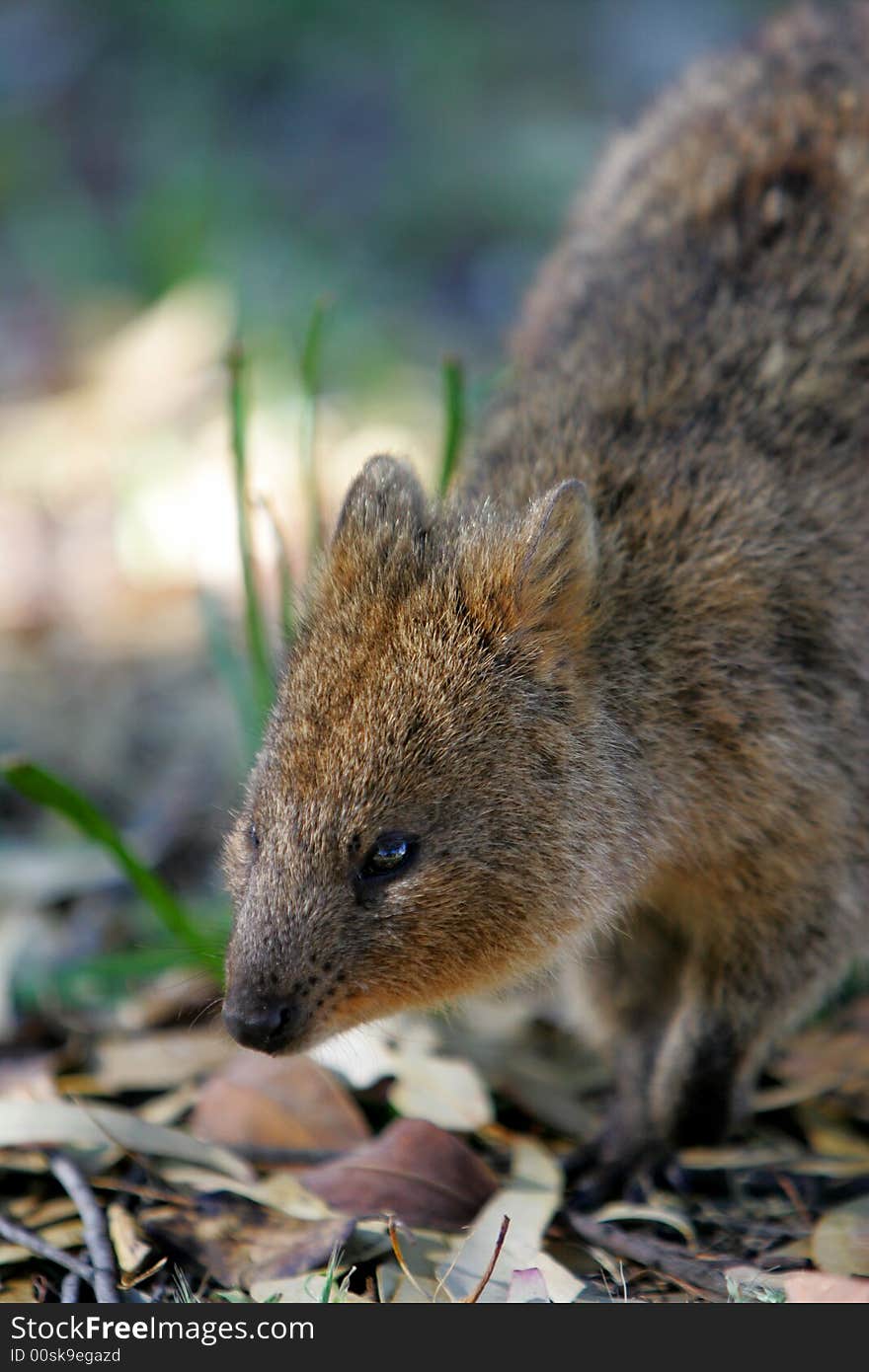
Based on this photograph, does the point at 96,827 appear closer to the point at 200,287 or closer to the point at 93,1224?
the point at 93,1224

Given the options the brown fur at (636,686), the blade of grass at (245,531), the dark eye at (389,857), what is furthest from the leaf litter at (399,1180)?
the blade of grass at (245,531)

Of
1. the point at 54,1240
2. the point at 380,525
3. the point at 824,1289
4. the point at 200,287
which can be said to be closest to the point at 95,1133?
the point at 54,1240

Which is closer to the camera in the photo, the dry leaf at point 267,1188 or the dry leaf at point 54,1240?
the dry leaf at point 54,1240

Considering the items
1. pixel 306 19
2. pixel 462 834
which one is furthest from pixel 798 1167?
pixel 306 19

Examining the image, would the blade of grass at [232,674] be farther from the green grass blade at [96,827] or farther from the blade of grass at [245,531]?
the green grass blade at [96,827]

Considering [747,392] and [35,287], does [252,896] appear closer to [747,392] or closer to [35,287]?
[747,392]
